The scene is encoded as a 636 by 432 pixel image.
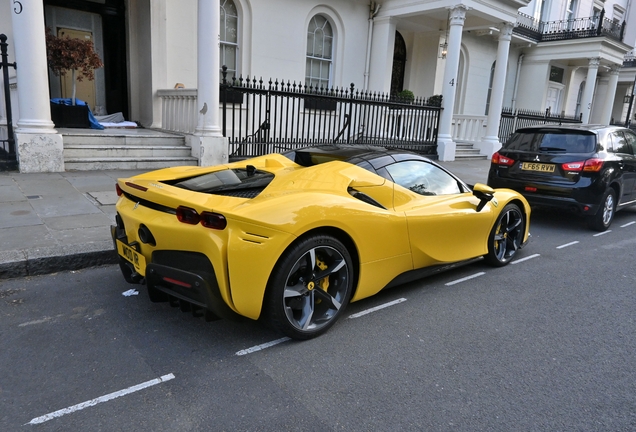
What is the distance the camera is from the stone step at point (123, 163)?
27.5ft

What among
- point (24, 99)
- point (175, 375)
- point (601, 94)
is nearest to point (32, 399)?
point (175, 375)

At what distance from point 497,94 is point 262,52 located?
8.40m

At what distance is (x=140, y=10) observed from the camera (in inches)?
447

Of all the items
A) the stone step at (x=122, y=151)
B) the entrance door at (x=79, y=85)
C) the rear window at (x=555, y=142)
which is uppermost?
the entrance door at (x=79, y=85)

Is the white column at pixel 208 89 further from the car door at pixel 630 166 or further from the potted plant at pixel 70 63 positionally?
the car door at pixel 630 166

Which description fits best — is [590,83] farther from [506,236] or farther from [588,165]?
[506,236]

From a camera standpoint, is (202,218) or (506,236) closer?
(202,218)

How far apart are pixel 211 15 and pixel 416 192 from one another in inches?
263

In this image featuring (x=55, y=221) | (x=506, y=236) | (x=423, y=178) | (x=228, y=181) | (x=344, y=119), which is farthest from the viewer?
(x=344, y=119)

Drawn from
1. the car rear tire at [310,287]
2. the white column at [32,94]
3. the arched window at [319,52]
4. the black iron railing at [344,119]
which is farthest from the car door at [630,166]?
the white column at [32,94]

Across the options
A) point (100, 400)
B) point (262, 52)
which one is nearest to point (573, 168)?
point (100, 400)

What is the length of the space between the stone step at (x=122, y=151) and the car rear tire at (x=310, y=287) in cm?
702

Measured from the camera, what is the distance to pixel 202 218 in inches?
111

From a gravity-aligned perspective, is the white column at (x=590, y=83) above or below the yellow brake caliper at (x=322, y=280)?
above
